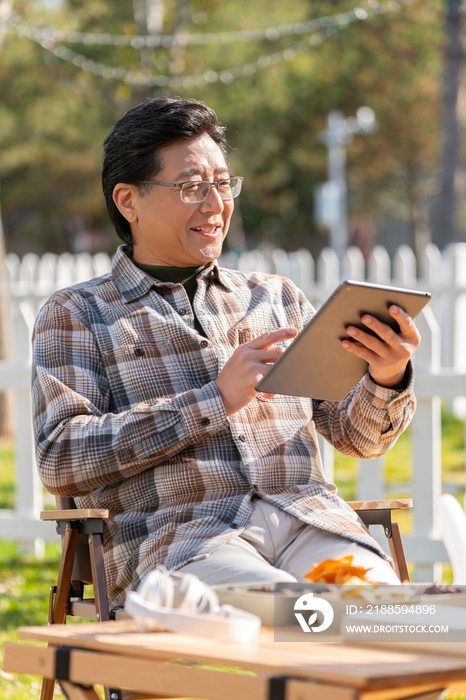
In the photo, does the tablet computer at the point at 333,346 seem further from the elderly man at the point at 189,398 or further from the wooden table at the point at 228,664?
the wooden table at the point at 228,664

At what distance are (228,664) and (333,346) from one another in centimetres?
87

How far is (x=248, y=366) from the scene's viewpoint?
206 centimetres

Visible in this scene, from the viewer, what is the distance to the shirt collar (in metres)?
2.48

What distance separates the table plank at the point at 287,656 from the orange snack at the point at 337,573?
214mm

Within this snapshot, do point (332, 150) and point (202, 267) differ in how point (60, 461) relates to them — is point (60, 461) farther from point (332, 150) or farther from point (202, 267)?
point (332, 150)

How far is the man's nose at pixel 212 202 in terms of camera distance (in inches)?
97.7

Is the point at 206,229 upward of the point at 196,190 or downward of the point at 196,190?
downward

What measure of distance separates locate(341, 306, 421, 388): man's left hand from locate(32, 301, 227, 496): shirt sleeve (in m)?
0.37

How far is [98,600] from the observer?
2.10 metres

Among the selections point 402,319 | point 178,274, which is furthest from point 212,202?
point 402,319

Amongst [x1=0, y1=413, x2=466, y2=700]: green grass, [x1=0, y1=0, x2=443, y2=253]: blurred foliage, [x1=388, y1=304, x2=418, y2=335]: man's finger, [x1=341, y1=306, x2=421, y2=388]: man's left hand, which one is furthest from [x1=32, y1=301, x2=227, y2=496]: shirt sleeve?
[x1=0, y1=0, x2=443, y2=253]: blurred foliage

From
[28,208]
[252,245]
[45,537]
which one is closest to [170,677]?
[45,537]

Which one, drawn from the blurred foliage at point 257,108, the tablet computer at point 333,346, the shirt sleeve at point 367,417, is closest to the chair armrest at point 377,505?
the shirt sleeve at point 367,417

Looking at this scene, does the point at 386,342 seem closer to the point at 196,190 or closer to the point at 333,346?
the point at 333,346
